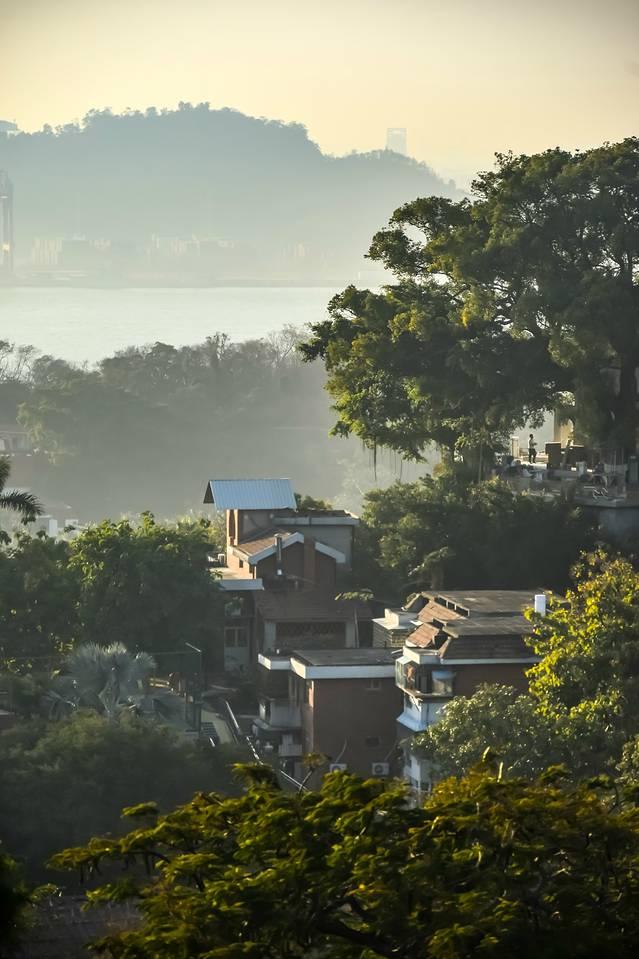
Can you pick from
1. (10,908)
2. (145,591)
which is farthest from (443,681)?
Answer: (10,908)

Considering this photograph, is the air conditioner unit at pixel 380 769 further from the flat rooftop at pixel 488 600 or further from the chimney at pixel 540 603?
the chimney at pixel 540 603

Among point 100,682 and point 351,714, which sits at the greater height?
point 100,682

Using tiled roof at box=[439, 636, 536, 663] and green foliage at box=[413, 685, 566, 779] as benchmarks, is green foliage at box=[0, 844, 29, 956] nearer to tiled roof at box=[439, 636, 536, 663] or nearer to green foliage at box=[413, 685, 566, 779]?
green foliage at box=[413, 685, 566, 779]

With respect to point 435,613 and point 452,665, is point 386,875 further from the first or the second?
point 435,613

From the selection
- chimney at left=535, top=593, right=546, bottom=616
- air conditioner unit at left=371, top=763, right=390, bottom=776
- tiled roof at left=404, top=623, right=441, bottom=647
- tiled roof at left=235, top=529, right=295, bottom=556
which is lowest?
air conditioner unit at left=371, top=763, right=390, bottom=776

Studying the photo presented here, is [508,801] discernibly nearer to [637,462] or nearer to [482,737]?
[482,737]

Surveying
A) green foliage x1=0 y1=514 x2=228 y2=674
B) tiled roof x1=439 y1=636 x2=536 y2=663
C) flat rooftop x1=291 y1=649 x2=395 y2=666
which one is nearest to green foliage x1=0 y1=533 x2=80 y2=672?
green foliage x1=0 y1=514 x2=228 y2=674

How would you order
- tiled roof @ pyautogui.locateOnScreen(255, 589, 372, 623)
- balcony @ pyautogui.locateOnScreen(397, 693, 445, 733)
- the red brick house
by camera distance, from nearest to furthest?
1. balcony @ pyautogui.locateOnScreen(397, 693, 445, 733)
2. the red brick house
3. tiled roof @ pyautogui.locateOnScreen(255, 589, 372, 623)

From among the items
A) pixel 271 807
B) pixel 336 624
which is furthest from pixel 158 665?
pixel 271 807
